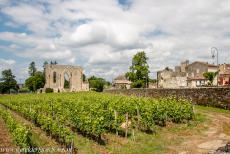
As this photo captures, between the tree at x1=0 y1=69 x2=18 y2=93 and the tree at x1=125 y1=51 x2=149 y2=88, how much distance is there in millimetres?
52466

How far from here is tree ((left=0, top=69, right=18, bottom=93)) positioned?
103 metres

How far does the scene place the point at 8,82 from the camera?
105000 millimetres

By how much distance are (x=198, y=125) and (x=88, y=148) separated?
1139 cm

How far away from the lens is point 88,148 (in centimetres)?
1662

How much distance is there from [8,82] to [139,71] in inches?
2203

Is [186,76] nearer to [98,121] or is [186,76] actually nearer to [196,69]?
[196,69]

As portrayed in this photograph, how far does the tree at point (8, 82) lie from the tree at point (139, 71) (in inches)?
2066

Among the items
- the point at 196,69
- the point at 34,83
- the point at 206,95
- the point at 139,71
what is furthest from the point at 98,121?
the point at 34,83

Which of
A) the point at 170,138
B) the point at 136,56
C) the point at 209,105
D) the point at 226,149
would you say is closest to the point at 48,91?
the point at 136,56

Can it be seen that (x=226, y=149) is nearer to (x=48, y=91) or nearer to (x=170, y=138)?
(x=170, y=138)

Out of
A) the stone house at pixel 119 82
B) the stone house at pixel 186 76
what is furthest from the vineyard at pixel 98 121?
the stone house at pixel 119 82

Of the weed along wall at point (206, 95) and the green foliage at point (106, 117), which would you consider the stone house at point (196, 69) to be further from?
the green foliage at point (106, 117)

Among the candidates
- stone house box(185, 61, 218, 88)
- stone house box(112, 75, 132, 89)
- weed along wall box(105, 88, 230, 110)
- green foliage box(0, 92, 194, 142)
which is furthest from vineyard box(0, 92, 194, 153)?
stone house box(112, 75, 132, 89)

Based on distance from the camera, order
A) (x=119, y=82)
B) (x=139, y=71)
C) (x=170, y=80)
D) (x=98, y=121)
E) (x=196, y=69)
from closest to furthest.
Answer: (x=98, y=121), (x=139, y=71), (x=170, y=80), (x=196, y=69), (x=119, y=82)
